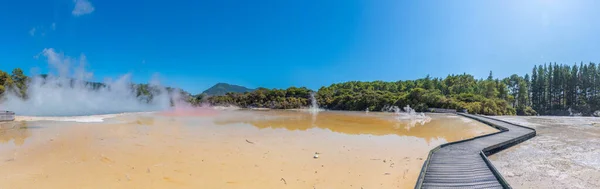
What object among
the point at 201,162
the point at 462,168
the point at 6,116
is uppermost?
the point at 6,116

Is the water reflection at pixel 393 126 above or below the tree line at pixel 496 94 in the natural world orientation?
below

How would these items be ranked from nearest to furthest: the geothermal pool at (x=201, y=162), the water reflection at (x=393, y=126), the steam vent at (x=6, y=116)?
the geothermal pool at (x=201, y=162)
the water reflection at (x=393, y=126)
the steam vent at (x=6, y=116)

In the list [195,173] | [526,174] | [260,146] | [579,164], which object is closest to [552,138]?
[579,164]

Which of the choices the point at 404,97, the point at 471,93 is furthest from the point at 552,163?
the point at 471,93

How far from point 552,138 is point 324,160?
8.27 m

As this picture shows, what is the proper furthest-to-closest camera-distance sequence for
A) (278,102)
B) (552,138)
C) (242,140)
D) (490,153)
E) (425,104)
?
(278,102), (425,104), (552,138), (242,140), (490,153)

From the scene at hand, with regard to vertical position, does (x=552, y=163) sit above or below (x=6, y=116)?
below

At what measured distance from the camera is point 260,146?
22.0 ft

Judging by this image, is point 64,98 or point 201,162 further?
point 64,98

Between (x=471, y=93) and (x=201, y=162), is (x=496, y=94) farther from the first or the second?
(x=201, y=162)

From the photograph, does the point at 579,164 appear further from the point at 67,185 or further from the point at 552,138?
the point at 67,185

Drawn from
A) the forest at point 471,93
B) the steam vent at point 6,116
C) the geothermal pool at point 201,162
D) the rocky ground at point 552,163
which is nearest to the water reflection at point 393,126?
the rocky ground at point 552,163

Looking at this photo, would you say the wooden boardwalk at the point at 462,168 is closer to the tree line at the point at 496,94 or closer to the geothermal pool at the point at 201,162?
the geothermal pool at the point at 201,162

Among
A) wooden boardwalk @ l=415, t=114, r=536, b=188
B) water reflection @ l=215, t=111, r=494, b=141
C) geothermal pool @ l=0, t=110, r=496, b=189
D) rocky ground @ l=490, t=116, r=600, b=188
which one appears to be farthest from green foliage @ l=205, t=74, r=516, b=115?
geothermal pool @ l=0, t=110, r=496, b=189
